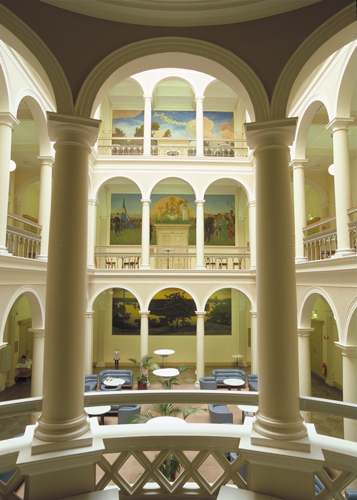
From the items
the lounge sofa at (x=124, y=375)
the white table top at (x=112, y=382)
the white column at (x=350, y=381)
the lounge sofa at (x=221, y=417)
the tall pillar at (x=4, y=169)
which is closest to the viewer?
the tall pillar at (x=4, y=169)

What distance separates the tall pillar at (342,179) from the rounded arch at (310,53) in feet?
17.9


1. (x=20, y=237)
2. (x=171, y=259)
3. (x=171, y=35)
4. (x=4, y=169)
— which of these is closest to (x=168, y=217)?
(x=171, y=259)

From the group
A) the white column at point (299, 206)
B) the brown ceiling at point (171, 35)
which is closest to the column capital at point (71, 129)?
the brown ceiling at point (171, 35)

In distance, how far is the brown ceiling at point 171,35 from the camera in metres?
3.74

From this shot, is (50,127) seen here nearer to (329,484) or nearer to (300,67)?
(300,67)

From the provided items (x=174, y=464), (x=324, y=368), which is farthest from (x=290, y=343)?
(x=324, y=368)

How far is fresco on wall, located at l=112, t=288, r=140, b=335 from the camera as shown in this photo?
1983 cm

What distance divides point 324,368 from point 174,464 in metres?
12.4

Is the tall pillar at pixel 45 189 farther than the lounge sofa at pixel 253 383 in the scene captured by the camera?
No

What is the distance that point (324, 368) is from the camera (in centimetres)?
1692

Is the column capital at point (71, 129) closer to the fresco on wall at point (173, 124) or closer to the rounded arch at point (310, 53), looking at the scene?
the rounded arch at point (310, 53)

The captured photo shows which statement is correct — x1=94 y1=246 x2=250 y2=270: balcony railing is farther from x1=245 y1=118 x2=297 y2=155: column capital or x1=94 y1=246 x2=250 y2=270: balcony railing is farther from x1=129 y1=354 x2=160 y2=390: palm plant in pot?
x1=245 y1=118 x2=297 y2=155: column capital

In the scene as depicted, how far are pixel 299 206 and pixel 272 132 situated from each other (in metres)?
8.65

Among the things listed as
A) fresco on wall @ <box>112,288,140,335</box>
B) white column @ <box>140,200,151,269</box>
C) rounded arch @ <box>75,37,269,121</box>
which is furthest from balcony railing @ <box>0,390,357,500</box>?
fresco on wall @ <box>112,288,140,335</box>
